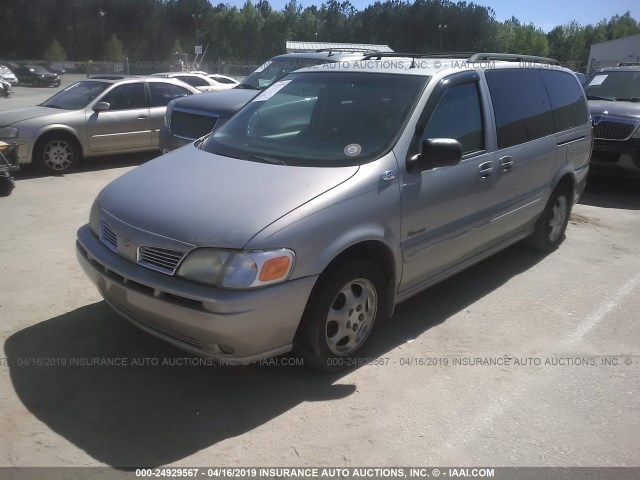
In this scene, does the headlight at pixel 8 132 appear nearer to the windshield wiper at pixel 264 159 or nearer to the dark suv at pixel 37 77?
the windshield wiper at pixel 264 159

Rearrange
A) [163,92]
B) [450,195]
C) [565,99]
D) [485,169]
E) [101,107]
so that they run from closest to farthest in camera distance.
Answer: [450,195], [485,169], [565,99], [101,107], [163,92]

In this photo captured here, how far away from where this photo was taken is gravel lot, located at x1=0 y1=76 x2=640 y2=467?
9.72ft

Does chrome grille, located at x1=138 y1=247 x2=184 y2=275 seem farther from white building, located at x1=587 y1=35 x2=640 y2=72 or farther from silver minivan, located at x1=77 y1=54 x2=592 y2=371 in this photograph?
white building, located at x1=587 y1=35 x2=640 y2=72

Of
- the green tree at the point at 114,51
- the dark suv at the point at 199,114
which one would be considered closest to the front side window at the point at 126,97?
the dark suv at the point at 199,114

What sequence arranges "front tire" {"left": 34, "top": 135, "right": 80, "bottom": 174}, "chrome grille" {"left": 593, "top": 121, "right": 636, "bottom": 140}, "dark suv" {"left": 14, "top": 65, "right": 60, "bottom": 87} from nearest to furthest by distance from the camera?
"chrome grille" {"left": 593, "top": 121, "right": 636, "bottom": 140} < "front tire" {"left": 34, "top": 135, "right": 80, "bottom": 174} < "dark suv" {"left": 14, "top": 65, "right": 60, "bottom": 87}

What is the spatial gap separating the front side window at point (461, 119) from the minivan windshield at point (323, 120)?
0.23 meters

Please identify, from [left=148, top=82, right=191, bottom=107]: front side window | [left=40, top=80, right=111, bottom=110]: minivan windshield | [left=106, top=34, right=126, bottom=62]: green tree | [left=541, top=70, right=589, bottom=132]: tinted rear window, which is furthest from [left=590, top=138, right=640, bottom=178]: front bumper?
[left=106, top=34, right=126, bottom=62]: green tree

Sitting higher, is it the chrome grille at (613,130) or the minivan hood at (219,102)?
the minivan hood at (219,102)

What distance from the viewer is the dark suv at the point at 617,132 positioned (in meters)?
8.67

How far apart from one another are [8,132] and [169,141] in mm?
2640

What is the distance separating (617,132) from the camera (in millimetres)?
8805

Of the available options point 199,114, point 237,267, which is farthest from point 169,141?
point 237,267

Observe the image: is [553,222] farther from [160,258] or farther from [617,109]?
[160,258]

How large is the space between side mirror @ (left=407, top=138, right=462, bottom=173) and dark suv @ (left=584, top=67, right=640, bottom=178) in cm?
624
